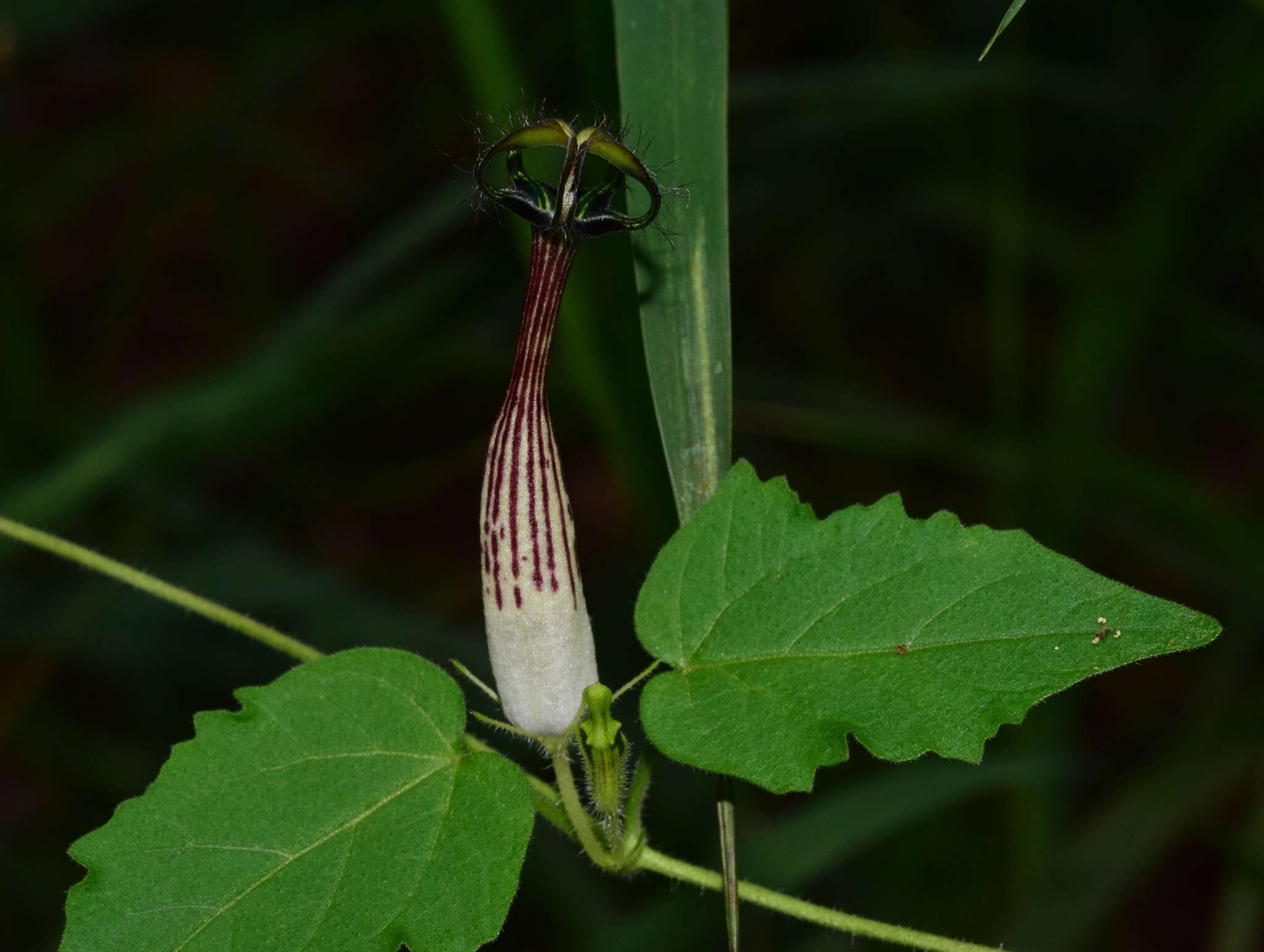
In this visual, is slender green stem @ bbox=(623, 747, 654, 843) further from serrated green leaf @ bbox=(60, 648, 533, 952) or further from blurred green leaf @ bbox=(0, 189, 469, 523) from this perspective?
blurred green leaf @ bbox=(0, 189, 469, 523)

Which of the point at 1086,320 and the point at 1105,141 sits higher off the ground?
the point at 1105,141

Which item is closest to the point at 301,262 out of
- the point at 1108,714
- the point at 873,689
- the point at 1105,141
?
the point at 1105,141

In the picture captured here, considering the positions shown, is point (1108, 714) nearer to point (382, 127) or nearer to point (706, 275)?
point (706, 275)

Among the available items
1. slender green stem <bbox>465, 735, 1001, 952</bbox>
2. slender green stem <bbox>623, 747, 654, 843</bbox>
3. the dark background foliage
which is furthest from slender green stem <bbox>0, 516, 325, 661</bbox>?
the dark background foliage

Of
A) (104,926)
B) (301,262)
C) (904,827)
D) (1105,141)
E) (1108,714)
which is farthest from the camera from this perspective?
(301,262)

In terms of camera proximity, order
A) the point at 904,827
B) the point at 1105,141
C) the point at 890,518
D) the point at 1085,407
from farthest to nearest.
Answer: the point at 1105,141 → the point at 904,827 → the point at 1085,407 → the point at 890,518

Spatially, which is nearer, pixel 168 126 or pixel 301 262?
pixel 168 126

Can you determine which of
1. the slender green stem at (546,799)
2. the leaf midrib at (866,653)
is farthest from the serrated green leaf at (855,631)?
the slender green stem at (546,799)

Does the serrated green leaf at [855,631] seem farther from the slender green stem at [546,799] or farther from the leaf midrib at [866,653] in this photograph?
the slender green stem at [546,799]
